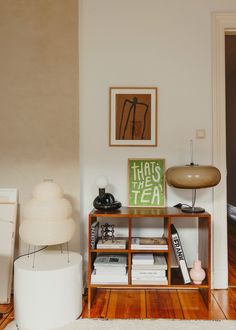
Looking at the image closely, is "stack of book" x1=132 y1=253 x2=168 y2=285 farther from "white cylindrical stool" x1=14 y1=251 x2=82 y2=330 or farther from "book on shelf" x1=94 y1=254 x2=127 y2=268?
"white cylindrical stool" x1=14 y1=251 x2=82 y2=330

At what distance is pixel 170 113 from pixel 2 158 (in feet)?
4.89

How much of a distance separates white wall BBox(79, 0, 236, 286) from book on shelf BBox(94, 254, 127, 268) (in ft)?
1.28

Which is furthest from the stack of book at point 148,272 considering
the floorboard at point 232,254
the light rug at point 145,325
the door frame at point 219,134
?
the floorboard at point 232,254

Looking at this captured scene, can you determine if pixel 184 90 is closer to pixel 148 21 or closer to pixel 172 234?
pixel 148 21

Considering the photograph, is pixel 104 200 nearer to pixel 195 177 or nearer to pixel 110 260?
pixel 110 260

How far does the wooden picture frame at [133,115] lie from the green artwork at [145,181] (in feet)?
0.60

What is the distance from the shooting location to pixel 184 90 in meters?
2.71

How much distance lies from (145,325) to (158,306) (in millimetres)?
316

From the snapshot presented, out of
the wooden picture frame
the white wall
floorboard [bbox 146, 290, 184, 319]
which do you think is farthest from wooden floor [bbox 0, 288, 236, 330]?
the wooden picture frame

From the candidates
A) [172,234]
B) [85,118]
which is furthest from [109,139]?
[172,234]

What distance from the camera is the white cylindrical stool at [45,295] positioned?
1995mm

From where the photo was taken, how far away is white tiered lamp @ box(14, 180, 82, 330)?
2.00 m

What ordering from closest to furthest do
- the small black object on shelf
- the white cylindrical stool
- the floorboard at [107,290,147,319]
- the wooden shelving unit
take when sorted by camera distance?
the white cylindrical stool, the floorboard at [107,290,147,319], the wooden shelving unit, the small black object on shelf

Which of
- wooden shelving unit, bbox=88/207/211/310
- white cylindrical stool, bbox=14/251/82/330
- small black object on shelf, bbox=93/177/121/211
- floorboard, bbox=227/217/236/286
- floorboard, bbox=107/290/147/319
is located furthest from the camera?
floorboard, bbox=227/217/236/286
